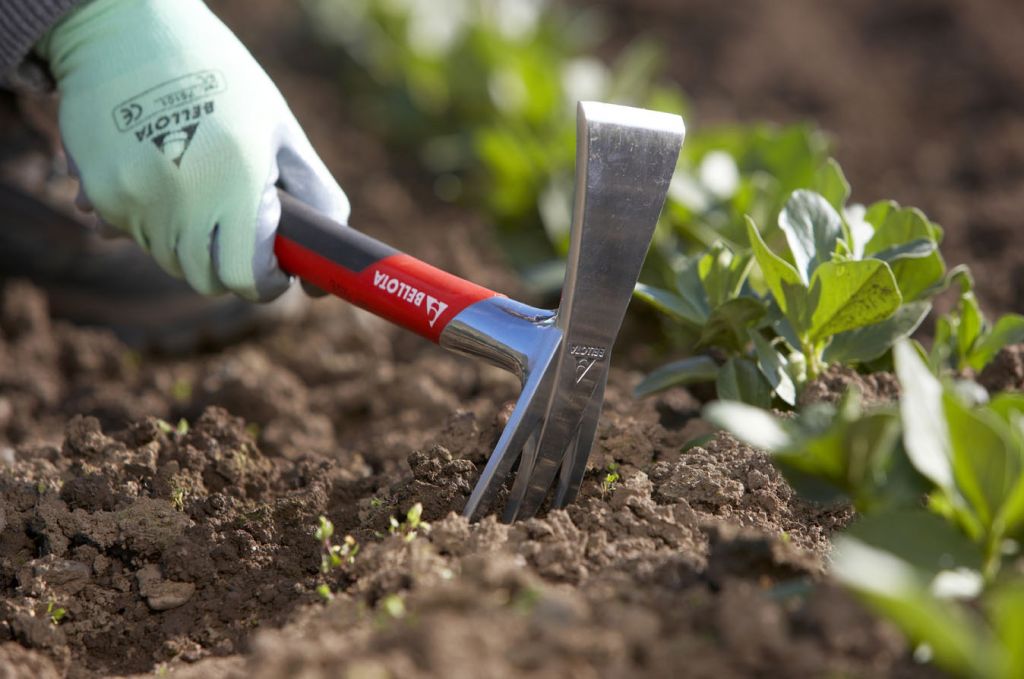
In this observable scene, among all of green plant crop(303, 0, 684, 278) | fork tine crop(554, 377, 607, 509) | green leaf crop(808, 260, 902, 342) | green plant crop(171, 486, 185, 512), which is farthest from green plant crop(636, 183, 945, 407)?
green plant crop(303, 0, 684, 278)

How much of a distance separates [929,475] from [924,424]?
6 cm

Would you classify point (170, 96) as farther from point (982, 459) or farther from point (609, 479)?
point (982, 459)

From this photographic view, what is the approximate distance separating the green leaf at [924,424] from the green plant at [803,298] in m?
0.40

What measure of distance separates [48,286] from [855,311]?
216 cm

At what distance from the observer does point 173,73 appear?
1854 millimetres

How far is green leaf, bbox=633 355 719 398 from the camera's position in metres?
→ 1.78

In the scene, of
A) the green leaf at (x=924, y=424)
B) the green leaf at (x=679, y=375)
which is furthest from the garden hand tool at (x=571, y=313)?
the green leaf at (x=924, y=424)

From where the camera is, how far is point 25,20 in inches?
76.2

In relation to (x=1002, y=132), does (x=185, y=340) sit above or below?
below

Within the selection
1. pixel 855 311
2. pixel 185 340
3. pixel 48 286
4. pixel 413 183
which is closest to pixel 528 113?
pixel 413 183

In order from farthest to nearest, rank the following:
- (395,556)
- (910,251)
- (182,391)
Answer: (182,391), (910,251), (395,556)

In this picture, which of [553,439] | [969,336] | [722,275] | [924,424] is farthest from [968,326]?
[553,439]

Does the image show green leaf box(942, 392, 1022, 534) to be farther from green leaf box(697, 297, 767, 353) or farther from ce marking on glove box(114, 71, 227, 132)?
ce marking on glove box(114, 71, 227, 132)

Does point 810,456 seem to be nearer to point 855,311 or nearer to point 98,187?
point 855,311
